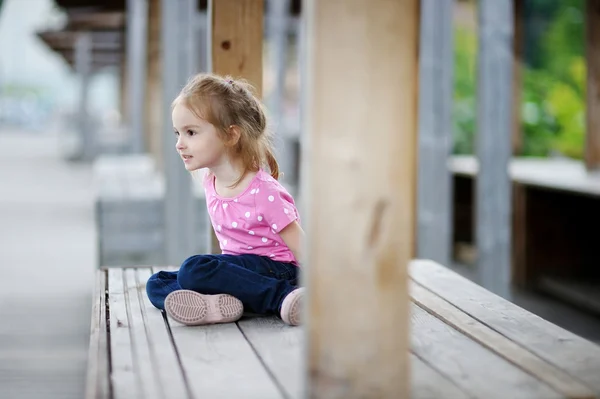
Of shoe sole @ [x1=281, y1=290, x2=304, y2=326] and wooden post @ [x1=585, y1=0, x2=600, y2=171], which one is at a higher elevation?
wooden post @ [x1=585, y1=0, x2=600, y2=171]

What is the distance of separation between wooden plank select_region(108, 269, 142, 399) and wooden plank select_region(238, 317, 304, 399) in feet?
1.10

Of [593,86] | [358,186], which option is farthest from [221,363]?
[593,86]

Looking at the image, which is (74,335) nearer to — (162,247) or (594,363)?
(162,247)

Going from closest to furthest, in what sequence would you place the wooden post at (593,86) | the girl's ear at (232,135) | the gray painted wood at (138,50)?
the girl's ear at (232,135)
the wooden post at (593,86)
the gray painted wood at (138,50)

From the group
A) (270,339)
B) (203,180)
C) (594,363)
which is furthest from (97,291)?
(594,363)

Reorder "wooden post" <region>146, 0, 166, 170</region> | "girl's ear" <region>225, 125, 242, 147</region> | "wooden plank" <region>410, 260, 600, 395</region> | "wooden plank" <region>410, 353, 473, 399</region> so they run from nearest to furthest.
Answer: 1. "wooden plank" <region>410, 353, 473, 399</region>
2. "wooden plank" <region>410, 260, 600, 395</region>
3. "girl's ear" <region>225, 125, 242, 147</region>
4. "wooden post" <region>146, 0, 166, 170</region>

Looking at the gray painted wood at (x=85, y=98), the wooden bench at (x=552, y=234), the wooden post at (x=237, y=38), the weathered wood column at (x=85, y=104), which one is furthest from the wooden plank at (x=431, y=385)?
the weathered wood column at (x=85, y=104)

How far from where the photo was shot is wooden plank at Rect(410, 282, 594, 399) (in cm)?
237

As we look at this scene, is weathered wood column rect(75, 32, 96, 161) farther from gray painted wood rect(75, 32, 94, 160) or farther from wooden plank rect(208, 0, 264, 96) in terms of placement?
wooden plank rect(208, 0, 264, 96)

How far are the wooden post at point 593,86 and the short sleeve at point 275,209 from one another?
5018mm

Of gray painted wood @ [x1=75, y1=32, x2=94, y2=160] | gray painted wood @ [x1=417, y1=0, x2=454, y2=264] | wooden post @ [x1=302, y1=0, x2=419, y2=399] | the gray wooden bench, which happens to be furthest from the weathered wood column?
wooden post @ [x1=302, y1=0, x2=419, y2=399]

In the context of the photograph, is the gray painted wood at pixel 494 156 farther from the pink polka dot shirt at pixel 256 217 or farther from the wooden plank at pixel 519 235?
the pink polka dot shirt at pixel 256 217

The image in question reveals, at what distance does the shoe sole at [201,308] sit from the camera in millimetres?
3020

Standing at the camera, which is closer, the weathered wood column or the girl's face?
the girl's face
